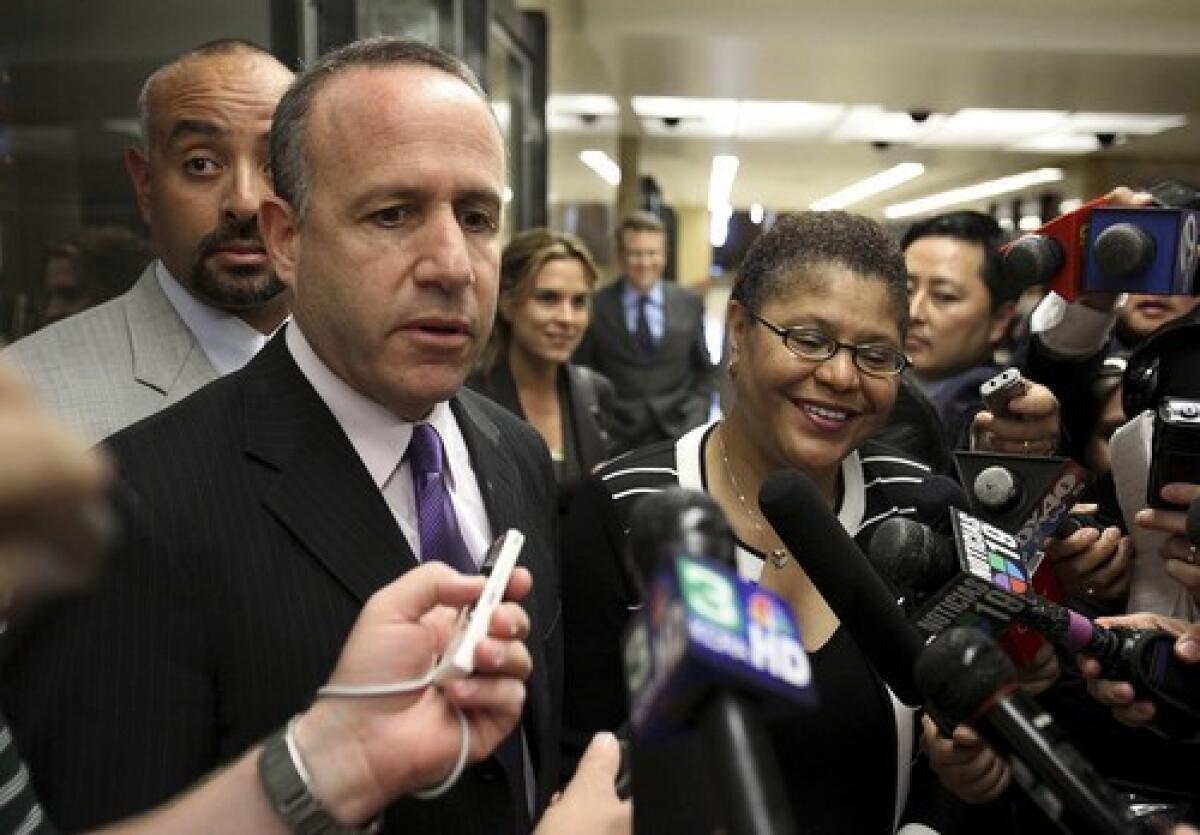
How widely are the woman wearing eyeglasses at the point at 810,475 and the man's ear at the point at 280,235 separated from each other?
1.62 feet

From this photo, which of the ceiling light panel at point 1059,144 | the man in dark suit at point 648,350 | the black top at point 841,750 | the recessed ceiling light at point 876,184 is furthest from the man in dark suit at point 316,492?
the recessed ceiling light at point 876,184

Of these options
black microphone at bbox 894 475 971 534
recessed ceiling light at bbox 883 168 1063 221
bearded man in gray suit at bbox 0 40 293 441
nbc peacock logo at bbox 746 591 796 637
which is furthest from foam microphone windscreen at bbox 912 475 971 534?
recessed ceiling light at bbox 883 168 1063 221

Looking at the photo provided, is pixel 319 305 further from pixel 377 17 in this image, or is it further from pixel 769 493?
pixel 377 17

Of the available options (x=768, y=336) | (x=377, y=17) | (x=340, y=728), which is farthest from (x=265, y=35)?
(x=340, y=728)

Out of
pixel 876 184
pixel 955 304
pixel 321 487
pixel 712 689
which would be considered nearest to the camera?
pixel 712 689

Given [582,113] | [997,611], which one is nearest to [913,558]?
[997,611]

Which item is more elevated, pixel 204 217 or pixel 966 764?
pixel 204 217

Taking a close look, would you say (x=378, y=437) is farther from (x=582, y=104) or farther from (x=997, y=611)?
(x=582, y=104)

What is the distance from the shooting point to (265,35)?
246 cm

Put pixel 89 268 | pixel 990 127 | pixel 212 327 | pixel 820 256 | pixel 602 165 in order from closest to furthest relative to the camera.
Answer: pixel 820 256, pixel 212 327, pixel 89 268, pixel 990 127, pixel 602 165

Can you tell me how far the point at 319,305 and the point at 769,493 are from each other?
478 mm

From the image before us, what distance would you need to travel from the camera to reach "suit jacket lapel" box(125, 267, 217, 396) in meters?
1.52

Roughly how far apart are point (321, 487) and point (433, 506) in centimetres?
13

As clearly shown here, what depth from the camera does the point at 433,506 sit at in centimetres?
111
